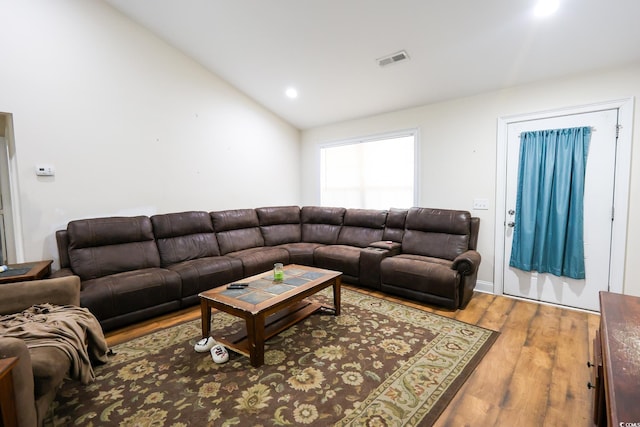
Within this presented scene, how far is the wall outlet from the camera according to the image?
3.50 m

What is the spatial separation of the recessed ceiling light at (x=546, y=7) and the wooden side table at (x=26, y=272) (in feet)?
14.4

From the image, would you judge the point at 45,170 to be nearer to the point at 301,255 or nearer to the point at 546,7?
the point at 301,255

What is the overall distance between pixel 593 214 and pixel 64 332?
173 inches

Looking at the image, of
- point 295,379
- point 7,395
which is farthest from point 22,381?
point 295,379

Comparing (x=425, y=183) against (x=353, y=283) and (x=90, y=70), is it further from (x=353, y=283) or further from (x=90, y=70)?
(x=90, y=70)

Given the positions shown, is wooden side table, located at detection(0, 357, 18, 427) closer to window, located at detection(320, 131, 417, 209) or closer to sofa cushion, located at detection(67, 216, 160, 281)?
sofa cushion, located at detection(67, 216, 160, 281)

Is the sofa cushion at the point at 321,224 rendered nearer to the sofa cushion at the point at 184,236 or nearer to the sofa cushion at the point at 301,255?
the sofa cushion at the point at 301,255

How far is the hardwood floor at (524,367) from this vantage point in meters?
1.61

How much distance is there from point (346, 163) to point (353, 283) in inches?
81.1

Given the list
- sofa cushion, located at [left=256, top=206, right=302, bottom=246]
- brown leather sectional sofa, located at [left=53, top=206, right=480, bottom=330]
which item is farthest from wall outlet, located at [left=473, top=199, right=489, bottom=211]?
sofa cushion, located at [left=256, top=206, right=302, bottom=246]

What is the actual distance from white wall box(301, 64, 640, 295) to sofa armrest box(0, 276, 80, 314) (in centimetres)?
381

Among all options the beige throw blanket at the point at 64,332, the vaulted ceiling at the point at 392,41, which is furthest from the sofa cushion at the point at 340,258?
the beige throw blanket at the point at 64,332

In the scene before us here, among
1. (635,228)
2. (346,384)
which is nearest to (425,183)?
(635,228)

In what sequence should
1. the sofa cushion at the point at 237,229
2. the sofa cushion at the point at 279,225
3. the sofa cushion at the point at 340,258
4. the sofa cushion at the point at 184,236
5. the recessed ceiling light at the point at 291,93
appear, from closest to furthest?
1. the sofa cushion at the point at 184,236
2. the sofa cushion at the point at 340,258
3. the sofa cushion at the point at 237,229
4. the recessed ceiling light at the point at 291,93
5. the sofa cushion at the point at 279,225
